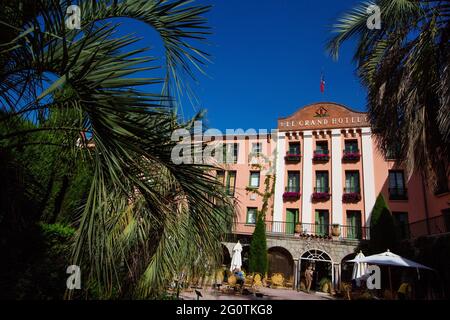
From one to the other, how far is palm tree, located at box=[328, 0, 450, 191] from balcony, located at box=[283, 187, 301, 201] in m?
15.5

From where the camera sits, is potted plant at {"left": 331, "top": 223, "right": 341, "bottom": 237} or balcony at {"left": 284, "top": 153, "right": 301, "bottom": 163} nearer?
potted plant at {"left": 331, "top": 223, "right": 341, "bottom": 237}

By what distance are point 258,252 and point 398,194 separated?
32.6ft

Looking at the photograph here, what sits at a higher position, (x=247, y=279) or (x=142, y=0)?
(x=142, y=0)

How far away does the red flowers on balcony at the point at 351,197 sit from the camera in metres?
20.7

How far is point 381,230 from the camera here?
691 inches

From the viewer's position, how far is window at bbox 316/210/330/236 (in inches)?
830

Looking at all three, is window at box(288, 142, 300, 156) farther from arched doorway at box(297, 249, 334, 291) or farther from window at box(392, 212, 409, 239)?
window at box(392, 212, 409, 239)

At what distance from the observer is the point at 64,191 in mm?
9078

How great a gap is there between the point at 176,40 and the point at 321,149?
70.6ft

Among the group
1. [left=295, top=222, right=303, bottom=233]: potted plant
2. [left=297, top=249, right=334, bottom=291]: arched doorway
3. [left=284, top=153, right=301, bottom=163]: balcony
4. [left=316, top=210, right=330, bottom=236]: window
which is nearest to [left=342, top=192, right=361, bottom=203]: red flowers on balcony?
[left=316, top=210, right=330, bottom=236]: window
